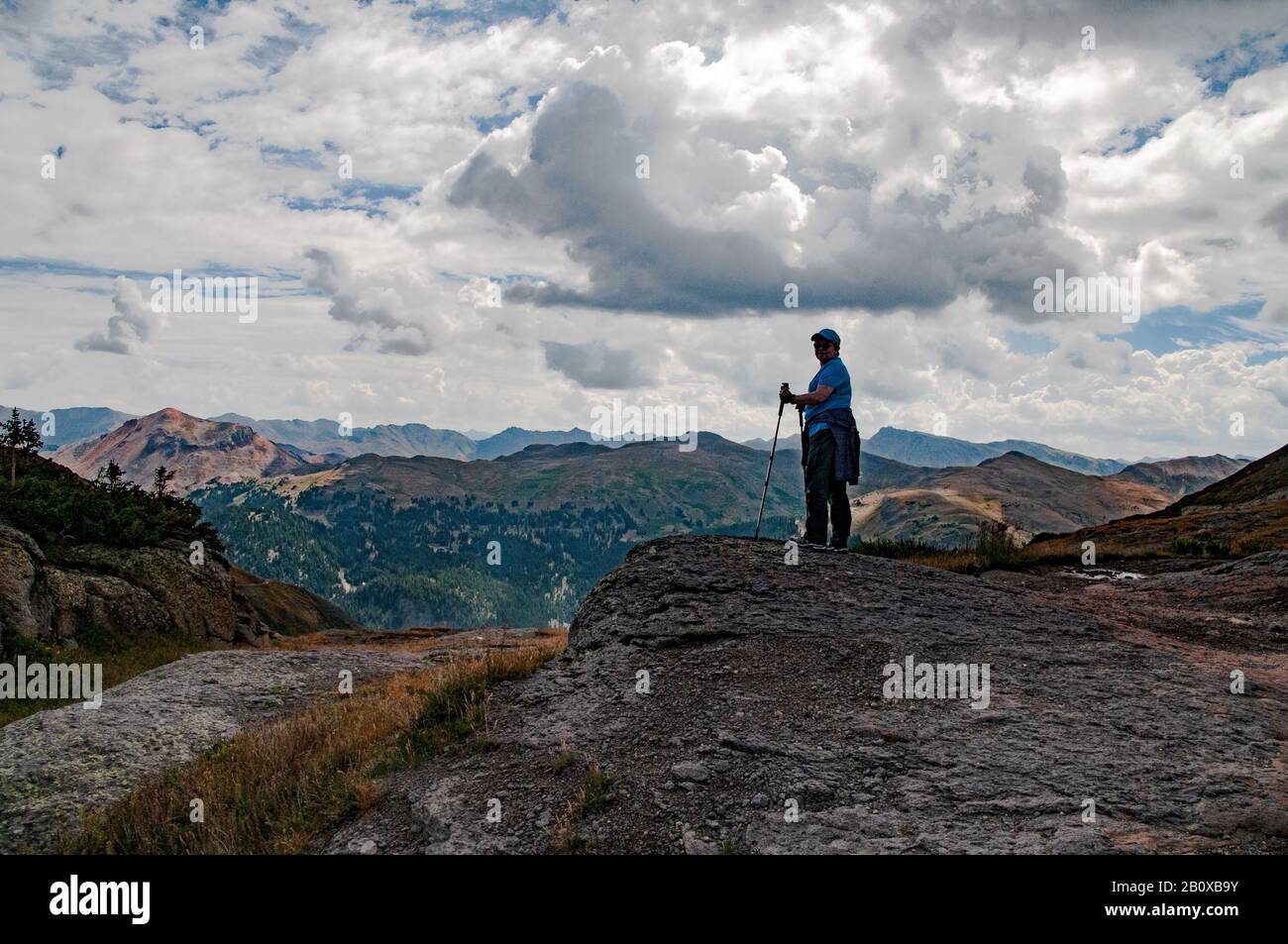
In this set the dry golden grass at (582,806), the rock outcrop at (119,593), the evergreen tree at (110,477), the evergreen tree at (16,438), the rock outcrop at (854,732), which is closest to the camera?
the rock outcrop at (854,732)

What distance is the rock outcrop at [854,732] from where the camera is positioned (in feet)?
22.8

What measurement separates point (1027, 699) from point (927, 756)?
2.19 m

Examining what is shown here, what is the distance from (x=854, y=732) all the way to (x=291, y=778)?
Answer: 23.7 ft

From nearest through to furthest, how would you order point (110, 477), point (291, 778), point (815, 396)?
point (291, 778)
point (815, 396)
point (110, 477)

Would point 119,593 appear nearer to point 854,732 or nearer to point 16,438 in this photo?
point 16,438

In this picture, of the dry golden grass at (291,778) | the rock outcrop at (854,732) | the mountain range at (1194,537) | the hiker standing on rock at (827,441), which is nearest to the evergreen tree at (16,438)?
the dry golden grass at (291,778)

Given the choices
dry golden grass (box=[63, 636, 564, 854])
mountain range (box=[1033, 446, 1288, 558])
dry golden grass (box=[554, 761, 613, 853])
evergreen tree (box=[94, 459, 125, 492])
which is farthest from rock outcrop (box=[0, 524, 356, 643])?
mountain range (box=[1033, 446, 1288, 558])

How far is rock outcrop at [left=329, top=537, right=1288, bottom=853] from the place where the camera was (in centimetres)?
695

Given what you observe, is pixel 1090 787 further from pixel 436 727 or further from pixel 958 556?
pixel 958 556

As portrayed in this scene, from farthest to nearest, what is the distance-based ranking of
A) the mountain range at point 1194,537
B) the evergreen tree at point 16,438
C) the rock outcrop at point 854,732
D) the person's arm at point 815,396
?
the evergreen tree at point 16,438
the mountain range at point 1194,537
the person's arm at point 815,396
the rock outcrop at point 854,732

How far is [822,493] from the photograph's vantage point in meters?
15.4

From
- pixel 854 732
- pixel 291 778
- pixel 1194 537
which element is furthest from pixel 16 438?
pixel 1194 537

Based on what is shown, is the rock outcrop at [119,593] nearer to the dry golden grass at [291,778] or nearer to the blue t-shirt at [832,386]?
the dry golden grass at [291,778]

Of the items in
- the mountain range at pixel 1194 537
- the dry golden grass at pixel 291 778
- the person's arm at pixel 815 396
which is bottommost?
the dry golden grass at pixel 291 778
